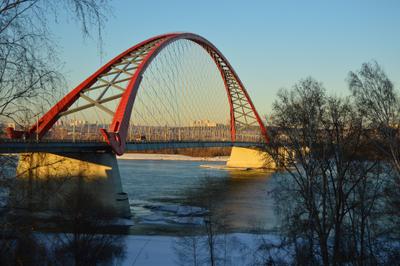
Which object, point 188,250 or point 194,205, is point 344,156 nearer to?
point 188,250

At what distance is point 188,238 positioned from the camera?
20.1 metres

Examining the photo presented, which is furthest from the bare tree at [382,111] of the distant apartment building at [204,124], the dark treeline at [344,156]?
the distant apartment building at [204,124]

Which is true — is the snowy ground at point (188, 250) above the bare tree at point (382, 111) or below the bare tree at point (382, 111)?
below

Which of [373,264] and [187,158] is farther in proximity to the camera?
[187,158]

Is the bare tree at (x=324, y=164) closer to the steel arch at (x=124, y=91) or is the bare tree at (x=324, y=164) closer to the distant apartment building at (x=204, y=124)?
the steel arch at (x=124, y=91)

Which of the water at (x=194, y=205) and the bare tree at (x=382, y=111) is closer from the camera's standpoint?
the bare tree at (x=382, y=111)

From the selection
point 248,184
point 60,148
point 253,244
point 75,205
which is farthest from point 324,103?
point 248,184

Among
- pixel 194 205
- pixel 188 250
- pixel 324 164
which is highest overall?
pixel 324 164

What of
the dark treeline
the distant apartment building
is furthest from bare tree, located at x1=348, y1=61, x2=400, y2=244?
the distant apartment building

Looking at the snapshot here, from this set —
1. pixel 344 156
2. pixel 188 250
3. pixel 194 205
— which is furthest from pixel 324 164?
pixel 194 205

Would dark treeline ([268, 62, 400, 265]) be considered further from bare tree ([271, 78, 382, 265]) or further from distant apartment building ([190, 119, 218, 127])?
distant apartment building ([190, 119, 218, 127])

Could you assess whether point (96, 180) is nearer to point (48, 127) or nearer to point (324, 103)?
point (48, 127)

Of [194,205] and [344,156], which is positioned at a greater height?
[344,156]

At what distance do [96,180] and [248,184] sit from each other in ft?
77.6
